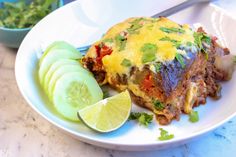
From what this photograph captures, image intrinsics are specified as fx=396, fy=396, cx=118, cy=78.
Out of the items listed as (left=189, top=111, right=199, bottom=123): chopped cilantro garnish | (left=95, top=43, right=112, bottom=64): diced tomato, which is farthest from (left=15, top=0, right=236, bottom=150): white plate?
(left=95, top=43, right=112, bottom=64): diced tomato

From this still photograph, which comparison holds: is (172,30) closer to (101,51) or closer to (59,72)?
(101,51)

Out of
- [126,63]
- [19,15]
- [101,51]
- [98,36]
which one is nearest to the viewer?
[126,63]

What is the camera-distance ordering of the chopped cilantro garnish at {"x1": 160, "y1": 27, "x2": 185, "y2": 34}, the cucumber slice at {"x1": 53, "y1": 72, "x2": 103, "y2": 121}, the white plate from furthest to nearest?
the chopped cilantro garnish at {"x1": 160, "y1": 27, "x2": 185, "y2": 34} < the cucumber slice at {"x1": 53, "y1": 72, "x2": 103, "y2": 121} < the white plate

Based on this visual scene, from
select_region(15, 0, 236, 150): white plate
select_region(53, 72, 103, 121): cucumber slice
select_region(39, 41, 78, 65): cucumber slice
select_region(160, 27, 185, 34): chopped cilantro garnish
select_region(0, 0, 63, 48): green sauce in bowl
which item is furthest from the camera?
select_region(0, 0, 63, 48): green sauce in bowl

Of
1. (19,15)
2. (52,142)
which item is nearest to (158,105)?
(52,142)

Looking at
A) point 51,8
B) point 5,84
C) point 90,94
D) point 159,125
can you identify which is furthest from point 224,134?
point 51,8

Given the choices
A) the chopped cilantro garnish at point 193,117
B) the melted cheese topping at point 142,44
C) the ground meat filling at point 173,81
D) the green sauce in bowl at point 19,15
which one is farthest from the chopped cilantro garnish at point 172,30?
the green sauce in bowl at point 19,15

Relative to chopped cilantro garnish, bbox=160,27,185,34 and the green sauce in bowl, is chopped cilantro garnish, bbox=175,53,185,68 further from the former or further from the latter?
the green sauce in bowl
